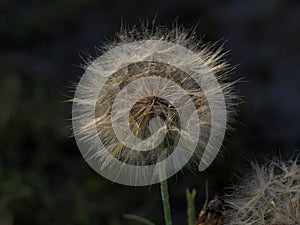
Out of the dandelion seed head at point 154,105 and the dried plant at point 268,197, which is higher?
the dandelion seed head at point 154,105

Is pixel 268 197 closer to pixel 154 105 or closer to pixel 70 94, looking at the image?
pixel 154 105

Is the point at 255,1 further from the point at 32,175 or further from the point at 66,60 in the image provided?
the point at 32,175

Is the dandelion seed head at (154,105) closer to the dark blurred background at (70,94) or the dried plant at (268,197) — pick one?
the dried plant at (268,197)

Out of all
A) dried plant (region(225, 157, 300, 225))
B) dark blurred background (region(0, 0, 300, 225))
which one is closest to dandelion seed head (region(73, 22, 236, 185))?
dried plant (region(225, 157, 300, 225))

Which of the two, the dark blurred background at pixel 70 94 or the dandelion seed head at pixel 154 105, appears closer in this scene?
the dandelion seed head at pixel 154 105

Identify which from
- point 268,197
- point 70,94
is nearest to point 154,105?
point 268,197

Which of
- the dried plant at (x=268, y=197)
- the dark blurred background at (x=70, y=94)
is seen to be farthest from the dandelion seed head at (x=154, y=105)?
the dark blurred background at (x=70, y=94)

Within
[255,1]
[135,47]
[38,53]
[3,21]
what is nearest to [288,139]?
[255,1]
